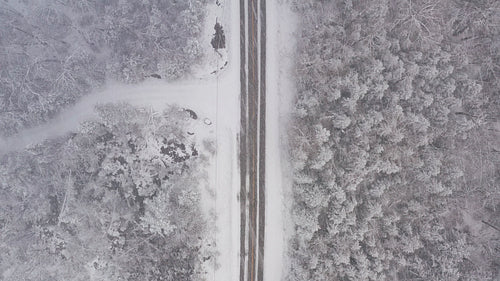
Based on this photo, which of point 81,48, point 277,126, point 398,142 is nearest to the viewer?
point 398,142

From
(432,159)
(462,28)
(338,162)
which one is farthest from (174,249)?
(462,28)

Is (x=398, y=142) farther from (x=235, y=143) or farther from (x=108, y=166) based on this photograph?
(x=108, y=166)

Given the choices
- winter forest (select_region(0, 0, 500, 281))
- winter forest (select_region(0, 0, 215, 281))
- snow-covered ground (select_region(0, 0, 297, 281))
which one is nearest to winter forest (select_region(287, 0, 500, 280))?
winter forest (select_region(0, 0, 500, 281))

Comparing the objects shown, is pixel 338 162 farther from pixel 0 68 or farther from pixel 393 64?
pixel 0 68

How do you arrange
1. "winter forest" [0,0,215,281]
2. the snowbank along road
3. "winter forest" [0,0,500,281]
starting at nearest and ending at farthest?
1. "winter forest" [0,0,500,281]
2. "winter forest" [0,0,215,281]
3. the snowbank along road

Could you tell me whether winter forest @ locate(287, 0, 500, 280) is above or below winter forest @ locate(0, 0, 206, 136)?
below

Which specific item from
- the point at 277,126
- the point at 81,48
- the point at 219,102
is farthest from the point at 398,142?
the point at 81,48

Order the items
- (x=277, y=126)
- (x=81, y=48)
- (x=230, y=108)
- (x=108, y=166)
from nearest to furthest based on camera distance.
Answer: (x=277, y=126)
(x=230, y=108)
(x=108, y=166)
(x=81, y=48)

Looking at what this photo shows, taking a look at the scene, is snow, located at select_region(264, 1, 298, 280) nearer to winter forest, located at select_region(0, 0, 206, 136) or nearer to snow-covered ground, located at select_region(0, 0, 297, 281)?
snow-covered ground, located at select_region(0, 0, 297, 281)
